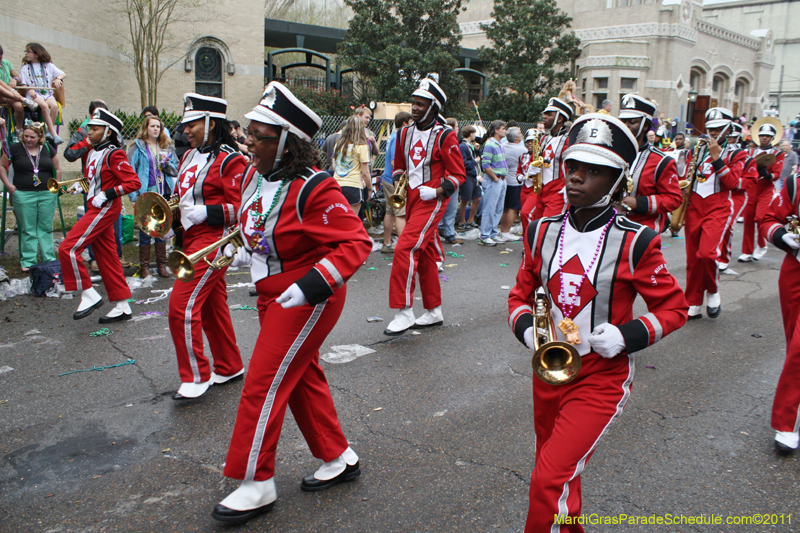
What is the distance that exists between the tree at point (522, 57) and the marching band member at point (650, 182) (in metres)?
25.2

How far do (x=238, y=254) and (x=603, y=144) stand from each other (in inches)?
81.3

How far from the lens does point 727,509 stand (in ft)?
11.5

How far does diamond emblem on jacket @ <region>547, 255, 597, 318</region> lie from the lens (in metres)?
2.77

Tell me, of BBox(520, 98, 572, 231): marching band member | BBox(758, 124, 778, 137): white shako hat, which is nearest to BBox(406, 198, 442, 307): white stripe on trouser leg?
BBox(520, 98, 572, 231): marching band member

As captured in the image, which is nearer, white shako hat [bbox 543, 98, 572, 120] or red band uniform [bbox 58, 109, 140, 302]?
red band uniform [bbox 58, 109, 140, 302]

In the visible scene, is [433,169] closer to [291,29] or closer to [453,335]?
[453,335]

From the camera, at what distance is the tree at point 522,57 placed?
30891 mm

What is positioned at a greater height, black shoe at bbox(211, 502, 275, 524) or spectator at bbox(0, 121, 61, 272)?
spectator at bbox(0, 121, 61, 272)

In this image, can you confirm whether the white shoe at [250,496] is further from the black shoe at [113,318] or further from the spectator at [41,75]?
the spectator at [41,75]

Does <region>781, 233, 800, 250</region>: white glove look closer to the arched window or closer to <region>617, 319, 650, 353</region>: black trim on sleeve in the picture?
<region>617, 319, 650, 353</region>: black trim on sleeve

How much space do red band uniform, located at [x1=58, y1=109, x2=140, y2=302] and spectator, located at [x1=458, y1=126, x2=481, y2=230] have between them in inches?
253

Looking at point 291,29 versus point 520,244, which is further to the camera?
point 291,29

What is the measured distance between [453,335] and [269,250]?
3.42 metres

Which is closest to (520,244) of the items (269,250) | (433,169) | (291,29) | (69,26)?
(433,169)
